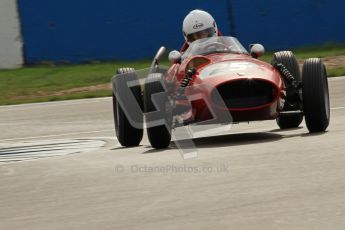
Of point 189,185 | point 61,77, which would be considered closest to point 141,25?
point 61,77

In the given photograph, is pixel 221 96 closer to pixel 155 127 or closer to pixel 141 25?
pixel 155 127

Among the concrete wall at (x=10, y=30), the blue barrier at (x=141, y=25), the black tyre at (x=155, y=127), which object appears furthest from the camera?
the concrete wall at (x=10, y=30)

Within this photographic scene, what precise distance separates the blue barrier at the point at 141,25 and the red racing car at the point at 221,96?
48.2ft

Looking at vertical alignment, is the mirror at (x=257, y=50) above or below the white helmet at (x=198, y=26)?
below

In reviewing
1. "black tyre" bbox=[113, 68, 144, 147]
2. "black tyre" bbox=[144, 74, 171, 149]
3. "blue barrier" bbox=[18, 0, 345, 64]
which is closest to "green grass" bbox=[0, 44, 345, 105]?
"blue barrier" bbox=[18, 0, 345, 64]

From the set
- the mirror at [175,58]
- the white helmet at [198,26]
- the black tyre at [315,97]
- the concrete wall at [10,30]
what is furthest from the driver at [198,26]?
the concrete wall at [10,30]

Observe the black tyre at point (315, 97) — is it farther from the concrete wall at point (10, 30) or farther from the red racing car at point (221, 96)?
the concrete wall at point (10, 30)

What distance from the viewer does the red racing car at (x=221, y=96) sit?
1003 centimetres

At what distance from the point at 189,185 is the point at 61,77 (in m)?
17.8

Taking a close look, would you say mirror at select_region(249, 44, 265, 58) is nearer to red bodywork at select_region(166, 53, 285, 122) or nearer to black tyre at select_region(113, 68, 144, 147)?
red bodywork at select_region(166, 53, 285, 122)

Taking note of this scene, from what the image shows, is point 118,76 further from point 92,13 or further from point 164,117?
point 92,13

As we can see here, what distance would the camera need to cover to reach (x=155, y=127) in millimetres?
10070

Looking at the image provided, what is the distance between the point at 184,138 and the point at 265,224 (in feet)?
19.3

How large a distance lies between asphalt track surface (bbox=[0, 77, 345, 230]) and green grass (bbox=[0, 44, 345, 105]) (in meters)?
9.49
